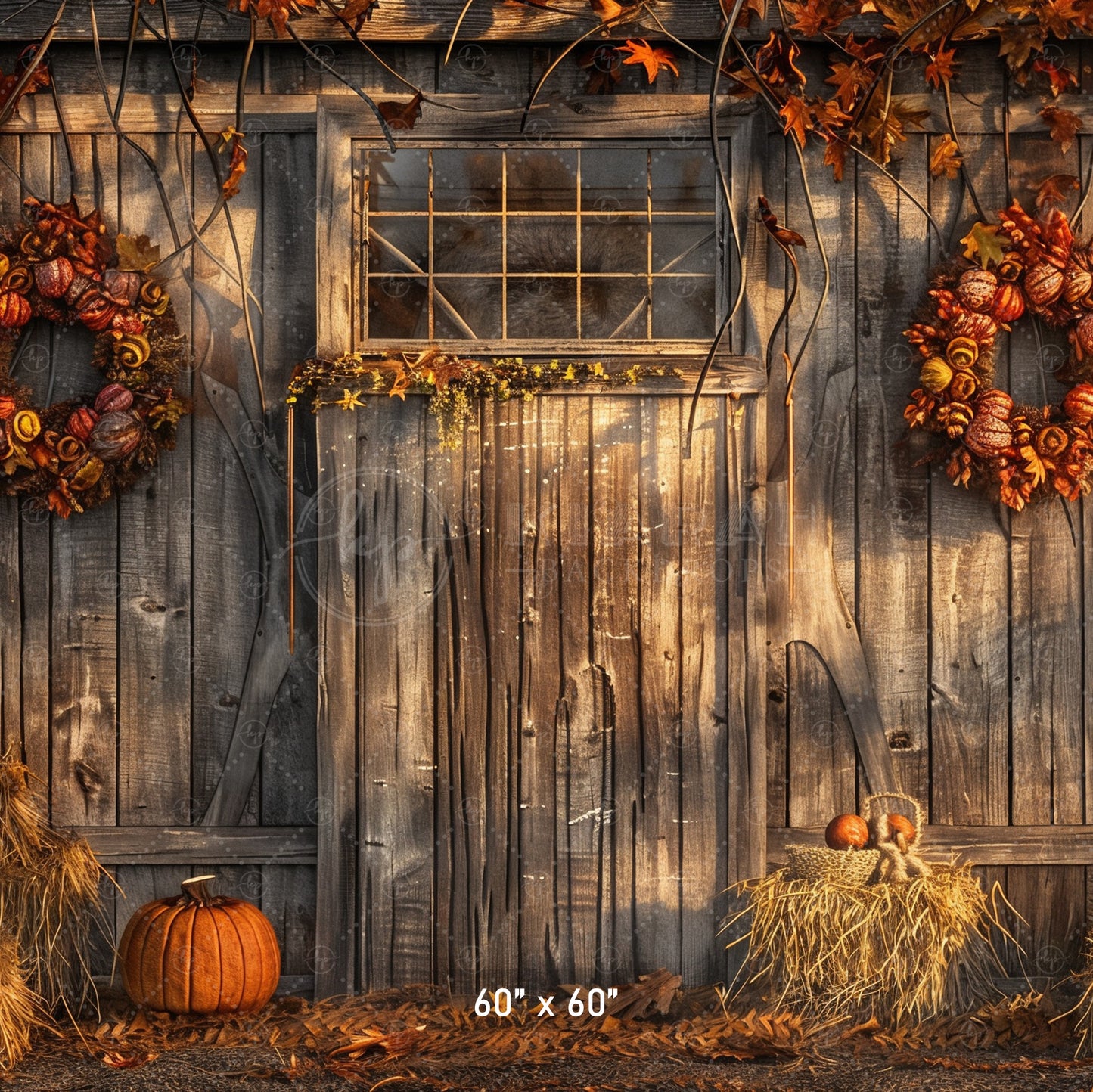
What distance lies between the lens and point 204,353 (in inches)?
177

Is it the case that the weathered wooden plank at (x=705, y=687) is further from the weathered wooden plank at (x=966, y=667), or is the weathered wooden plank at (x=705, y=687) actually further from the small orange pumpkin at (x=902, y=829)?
the weathered wooden plank at (x=966, y=667)

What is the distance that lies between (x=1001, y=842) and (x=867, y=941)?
0.85 m

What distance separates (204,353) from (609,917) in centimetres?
254

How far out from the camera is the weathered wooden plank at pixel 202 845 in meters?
4.43

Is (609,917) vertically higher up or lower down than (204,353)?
lower down

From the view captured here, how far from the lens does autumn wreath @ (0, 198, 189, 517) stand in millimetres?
4305

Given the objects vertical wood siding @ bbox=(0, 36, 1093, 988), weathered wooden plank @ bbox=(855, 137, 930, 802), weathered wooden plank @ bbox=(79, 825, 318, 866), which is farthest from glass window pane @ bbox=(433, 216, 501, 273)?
weathered wooden plank @ bbox=(79, 825, 318, 866)

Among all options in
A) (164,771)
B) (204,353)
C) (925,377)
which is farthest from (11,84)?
(925,377)

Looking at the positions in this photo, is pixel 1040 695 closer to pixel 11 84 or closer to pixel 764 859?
pixel 764 859

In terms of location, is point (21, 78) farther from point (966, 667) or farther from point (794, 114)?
point (966, 667)

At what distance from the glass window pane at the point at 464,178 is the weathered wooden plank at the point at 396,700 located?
786 mm

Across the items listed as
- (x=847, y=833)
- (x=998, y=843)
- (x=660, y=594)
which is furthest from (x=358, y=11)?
(x=998, y=843)

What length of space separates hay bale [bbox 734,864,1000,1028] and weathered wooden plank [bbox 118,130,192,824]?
2.18 meters

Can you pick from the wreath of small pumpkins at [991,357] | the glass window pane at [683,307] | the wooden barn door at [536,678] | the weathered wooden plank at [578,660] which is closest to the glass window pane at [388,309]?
the wooden barn door at [536,678]
